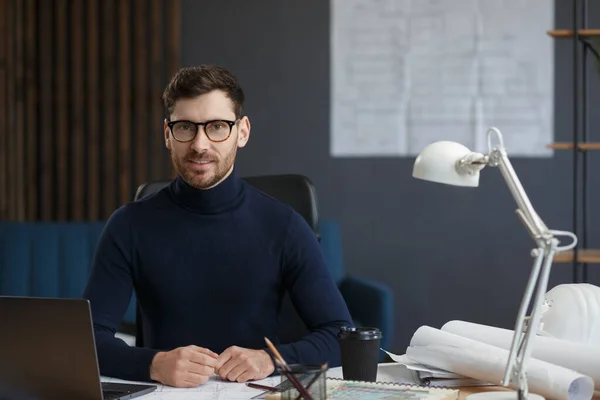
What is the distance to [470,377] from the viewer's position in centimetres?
162

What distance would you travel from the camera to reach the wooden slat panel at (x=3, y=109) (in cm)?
449

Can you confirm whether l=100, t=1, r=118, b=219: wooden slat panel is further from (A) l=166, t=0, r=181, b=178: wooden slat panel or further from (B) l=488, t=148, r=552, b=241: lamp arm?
(B) l=488, t=148, r=552, b=241: lamp arm

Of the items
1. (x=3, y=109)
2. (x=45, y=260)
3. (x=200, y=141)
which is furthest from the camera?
(x=3, y=109)

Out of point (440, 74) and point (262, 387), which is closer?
point (262, 387)

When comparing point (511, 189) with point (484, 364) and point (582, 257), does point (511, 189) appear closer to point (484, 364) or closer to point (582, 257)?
point (484, 364)

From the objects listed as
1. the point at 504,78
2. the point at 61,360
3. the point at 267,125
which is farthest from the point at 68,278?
the point at 61,360

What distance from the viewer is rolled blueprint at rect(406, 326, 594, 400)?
4.83ft

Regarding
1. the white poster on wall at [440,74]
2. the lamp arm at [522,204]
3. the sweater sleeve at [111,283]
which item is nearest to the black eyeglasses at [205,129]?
the sweater sleeve at [111,283]

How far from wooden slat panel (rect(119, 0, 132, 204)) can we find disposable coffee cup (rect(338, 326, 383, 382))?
3.15m

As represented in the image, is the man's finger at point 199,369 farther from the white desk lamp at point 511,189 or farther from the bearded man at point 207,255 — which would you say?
the white desk lamp at point 511,189

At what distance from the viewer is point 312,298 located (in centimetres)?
211

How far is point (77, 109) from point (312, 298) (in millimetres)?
2843

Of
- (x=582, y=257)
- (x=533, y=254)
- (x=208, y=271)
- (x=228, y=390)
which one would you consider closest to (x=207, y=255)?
(x=208, y=271)

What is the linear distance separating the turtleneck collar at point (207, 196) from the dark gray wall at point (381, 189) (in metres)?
2.49
